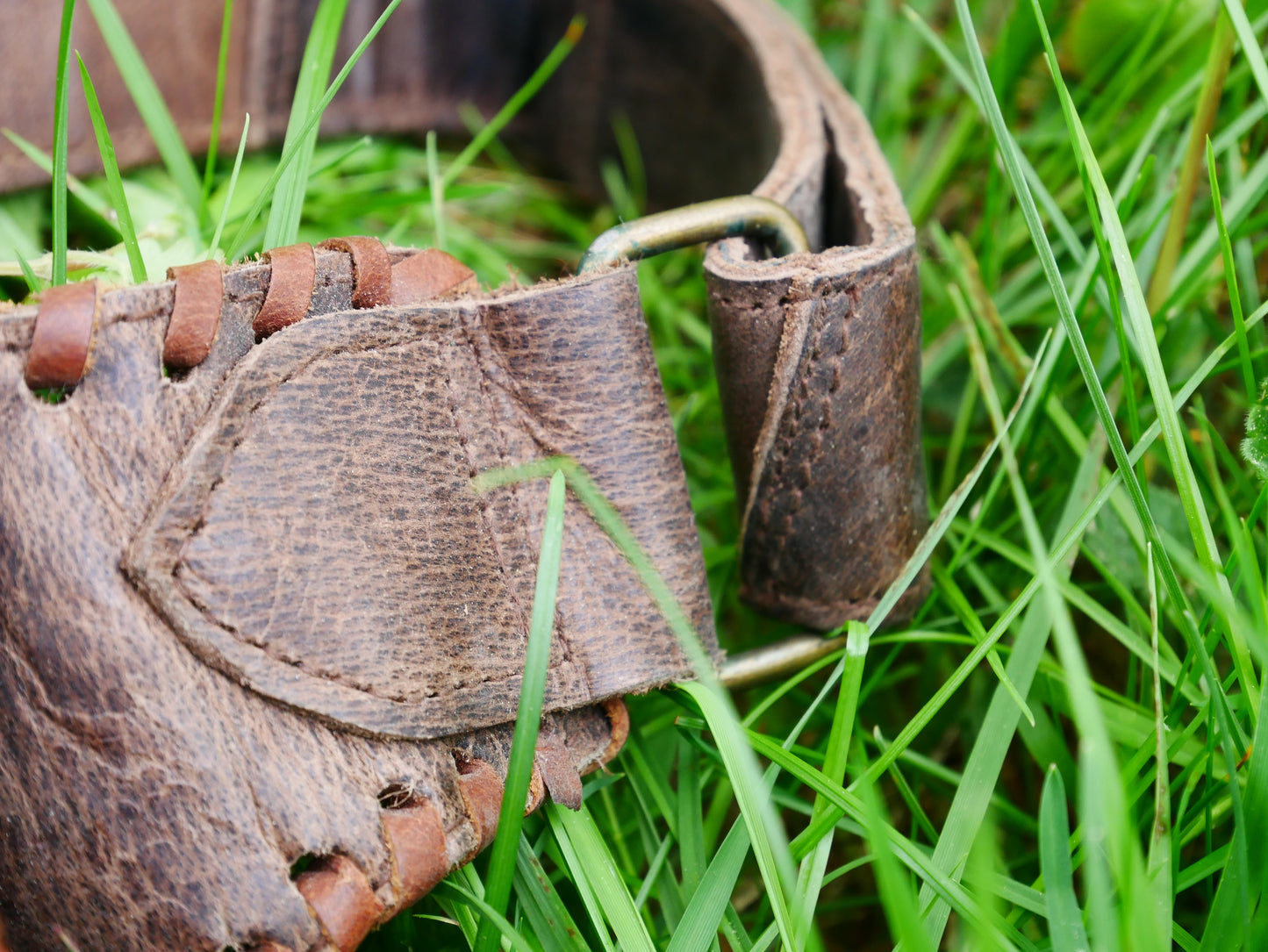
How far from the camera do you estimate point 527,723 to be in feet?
2.81

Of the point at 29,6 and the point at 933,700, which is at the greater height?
the point at 29,6

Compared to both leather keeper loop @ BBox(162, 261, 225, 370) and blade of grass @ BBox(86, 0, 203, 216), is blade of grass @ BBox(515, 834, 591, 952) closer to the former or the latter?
leather keeper loop @ BBox(162, 261, 225, 370)

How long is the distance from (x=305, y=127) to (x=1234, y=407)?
151 centimetres

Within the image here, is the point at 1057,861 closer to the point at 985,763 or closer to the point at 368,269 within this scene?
the point at 985,763

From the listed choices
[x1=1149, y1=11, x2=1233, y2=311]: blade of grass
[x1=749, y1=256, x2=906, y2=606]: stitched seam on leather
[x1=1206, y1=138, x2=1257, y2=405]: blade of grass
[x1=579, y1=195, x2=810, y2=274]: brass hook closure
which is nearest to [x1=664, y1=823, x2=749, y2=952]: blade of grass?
[x1=749, y1=256, x2=906, y2=606]: stitched seam on leather

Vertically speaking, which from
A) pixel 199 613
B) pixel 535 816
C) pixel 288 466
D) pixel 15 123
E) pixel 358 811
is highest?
pixel 15 123

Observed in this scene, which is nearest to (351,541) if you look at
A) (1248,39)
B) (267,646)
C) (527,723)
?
(267,646)

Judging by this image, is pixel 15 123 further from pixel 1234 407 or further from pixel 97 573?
pixel 1234 407

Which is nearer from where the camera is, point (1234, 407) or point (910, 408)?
point (910, 408)

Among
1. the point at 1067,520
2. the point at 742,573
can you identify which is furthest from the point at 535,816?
the point at 1067,520

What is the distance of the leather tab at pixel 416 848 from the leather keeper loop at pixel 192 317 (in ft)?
1.60

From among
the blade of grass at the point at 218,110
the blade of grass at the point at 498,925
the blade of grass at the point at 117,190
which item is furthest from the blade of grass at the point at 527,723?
the blade of grass at the point at 218,110

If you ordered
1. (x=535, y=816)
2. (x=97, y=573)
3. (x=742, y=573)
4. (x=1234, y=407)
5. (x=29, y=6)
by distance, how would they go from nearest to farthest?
(x=97, y=573)
(x=535, y=816)
(x=742, y=573)
(x=1234, y=407)
(x=29, y=6)

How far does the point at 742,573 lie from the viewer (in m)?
1.20
